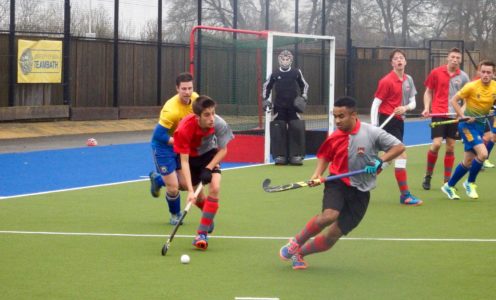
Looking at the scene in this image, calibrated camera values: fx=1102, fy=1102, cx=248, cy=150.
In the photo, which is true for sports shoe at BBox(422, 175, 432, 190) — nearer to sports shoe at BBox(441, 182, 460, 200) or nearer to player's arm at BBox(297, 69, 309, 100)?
sports shoe at BBox(441, 182, 460, 200)

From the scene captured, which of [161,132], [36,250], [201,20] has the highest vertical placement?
[201,20]

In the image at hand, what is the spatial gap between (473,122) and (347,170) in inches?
208

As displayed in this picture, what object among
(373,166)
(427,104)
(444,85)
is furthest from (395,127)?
(373,166)

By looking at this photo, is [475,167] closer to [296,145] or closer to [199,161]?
[199,161]

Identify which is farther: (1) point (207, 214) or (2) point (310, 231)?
(1) point (207, 214)

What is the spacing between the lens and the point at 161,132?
1130cm

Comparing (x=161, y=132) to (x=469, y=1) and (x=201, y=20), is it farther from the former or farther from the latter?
(x=469, y=1)

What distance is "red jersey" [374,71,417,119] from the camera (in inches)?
549

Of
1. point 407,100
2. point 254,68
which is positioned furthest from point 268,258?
point 254,68

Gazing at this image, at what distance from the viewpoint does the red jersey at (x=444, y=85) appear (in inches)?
593

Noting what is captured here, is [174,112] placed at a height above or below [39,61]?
below

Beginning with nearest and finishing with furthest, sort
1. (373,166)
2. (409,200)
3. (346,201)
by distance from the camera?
(373,166) → (346,201) → (409,200)

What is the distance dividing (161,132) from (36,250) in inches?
83.2

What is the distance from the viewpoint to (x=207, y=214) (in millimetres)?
9812
